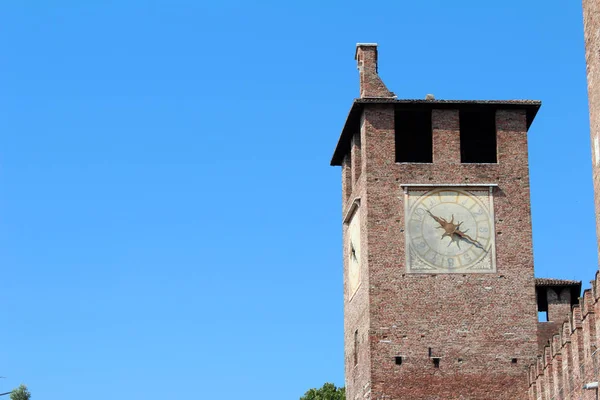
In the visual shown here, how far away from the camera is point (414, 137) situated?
3416 cm

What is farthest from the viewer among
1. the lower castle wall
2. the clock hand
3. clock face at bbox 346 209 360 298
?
clock face at bbox 346 209 360 298

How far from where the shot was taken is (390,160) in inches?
1271

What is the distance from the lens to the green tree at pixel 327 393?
4772 centimetres

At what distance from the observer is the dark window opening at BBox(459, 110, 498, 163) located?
3334 centimetres

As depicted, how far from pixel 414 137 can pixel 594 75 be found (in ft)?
29.2

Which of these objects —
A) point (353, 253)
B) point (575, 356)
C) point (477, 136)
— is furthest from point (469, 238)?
point (575, 356)

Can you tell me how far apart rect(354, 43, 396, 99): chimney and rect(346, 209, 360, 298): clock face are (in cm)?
256

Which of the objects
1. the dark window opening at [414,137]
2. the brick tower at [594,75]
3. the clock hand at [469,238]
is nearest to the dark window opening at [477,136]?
the dark window opening at [414,137]

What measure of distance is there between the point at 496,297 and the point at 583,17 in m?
7.17

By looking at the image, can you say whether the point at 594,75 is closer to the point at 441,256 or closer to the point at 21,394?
the point at 441,256

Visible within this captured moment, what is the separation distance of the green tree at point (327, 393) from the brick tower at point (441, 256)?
14.1m

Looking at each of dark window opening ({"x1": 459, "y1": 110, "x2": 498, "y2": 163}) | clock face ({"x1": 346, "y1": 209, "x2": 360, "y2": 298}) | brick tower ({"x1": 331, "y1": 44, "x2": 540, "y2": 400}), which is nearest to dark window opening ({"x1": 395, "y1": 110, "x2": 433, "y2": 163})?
brick tower ({"x1": 331, "y1": 44, "x2": 540, "y2": 400})

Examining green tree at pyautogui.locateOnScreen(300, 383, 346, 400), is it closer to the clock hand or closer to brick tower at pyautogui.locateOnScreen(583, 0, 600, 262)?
the clock hand

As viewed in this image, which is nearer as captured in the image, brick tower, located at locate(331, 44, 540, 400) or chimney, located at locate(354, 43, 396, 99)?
brick tower, located at locate(331, 44, 540, 400)
